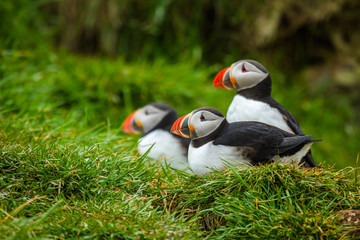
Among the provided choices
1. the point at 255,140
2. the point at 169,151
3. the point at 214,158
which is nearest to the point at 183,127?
the point at 214,158

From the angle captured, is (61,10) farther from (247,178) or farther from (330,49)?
(247,178)

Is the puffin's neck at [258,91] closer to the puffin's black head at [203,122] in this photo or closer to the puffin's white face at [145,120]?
the puffin's black head at [203,122]

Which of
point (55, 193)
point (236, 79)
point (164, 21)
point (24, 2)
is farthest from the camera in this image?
point (164, 21)

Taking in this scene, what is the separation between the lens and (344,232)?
2.80 metres

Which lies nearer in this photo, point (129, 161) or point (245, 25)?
point (129, 161)

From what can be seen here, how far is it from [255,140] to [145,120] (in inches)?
63.7

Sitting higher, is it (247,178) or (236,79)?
(236,79)

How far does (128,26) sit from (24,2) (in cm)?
178

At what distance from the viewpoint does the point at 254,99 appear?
382cm

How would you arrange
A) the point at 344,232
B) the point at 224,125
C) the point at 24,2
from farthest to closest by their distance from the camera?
1. the point at 24,2
2. the point at 224,125
3. the point at 344,232

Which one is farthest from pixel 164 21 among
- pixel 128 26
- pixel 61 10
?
pixel 61 10

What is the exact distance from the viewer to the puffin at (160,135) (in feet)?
13.4

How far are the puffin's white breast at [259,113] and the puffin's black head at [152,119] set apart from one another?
0.79 meters

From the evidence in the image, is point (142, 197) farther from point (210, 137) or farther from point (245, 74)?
point (245, 74)
